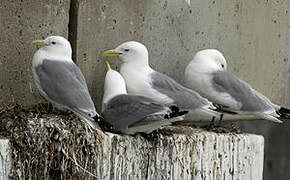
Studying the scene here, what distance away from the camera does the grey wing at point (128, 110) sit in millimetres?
4266

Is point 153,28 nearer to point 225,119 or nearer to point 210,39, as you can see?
point 210,39

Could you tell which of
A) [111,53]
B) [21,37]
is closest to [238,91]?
[111,53]

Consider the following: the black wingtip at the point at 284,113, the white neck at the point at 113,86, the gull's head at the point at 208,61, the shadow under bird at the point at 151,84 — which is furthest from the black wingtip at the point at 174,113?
the black wingtip at the point at 284,113

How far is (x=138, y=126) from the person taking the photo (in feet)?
14.1

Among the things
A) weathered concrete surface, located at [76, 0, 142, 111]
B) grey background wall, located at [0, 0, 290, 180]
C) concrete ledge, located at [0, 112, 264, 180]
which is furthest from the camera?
weathered concrete surface, located at [76, 0, 142, 111]

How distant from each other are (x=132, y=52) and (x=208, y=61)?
0.64 meters

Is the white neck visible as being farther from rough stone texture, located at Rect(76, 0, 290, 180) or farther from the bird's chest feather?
rough stone texture, located at Rect(76, 0, 290, 180)

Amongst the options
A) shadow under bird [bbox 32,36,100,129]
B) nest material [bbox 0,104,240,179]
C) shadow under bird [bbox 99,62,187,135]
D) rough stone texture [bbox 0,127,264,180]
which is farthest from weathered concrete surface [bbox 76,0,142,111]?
nest material [bbox 0,104,240,179]

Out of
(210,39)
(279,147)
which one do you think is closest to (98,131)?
(210,39)

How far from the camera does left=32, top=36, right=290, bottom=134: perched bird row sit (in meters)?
4.29

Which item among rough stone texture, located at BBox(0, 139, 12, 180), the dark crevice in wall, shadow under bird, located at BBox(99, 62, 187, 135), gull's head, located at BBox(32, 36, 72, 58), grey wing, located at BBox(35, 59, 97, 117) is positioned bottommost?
→ rough stone texture, located at BBox(0, 139, 12, 180)

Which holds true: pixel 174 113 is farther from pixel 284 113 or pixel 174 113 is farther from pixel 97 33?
pixel 284 113

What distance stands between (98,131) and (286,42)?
2919 mm

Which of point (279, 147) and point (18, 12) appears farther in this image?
point (279, 147)
